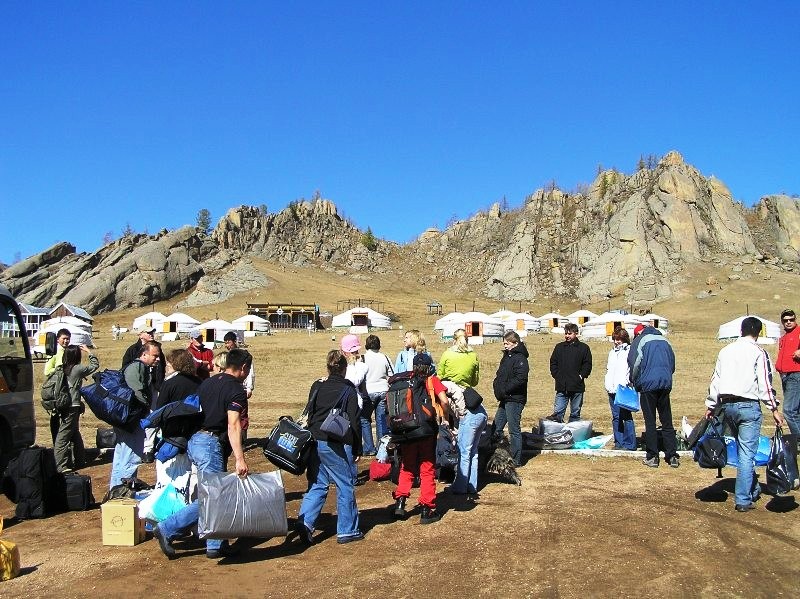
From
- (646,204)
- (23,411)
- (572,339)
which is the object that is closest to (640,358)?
(572,339)

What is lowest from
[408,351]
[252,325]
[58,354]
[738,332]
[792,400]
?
[792,400]

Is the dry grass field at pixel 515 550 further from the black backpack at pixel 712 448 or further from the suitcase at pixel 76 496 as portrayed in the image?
the black backpack at pixel 712 448

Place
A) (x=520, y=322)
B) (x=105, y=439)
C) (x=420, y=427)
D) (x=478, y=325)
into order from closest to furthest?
(x=420, y=427)
(x=105, y=439)
(x=478, y=325)
(x=520, y=322)

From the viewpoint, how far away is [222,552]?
20.2 feet

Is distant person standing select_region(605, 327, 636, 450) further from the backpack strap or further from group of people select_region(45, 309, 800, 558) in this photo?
the backpack strap

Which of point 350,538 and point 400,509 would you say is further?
point 400,509

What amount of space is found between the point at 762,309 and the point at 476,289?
39.0 m

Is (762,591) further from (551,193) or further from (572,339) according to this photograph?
(551,193)

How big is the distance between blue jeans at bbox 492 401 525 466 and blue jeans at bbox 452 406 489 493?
1130 millimetres

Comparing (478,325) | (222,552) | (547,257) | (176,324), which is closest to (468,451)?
(222,552)

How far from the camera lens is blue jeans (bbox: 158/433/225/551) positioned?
5.98m

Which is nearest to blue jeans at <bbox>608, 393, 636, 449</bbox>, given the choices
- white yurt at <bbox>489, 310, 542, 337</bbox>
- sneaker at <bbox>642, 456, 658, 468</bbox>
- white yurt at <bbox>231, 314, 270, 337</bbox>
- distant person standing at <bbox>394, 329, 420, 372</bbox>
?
sneaker at <bbox>642, 456, 658, 468</bbox>

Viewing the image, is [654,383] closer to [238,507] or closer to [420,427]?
[420,427]

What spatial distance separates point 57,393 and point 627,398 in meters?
7.77
